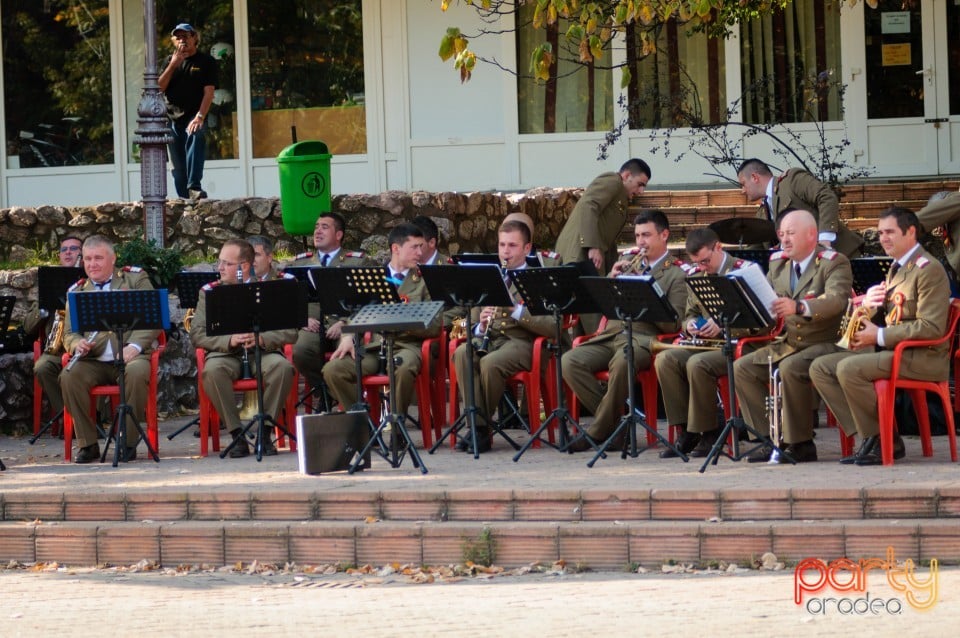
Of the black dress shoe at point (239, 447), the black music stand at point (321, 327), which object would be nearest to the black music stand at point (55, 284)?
the black music stand at point (321, 327)

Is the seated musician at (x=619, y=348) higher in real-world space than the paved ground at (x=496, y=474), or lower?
higher

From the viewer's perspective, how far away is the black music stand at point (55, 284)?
12.1m

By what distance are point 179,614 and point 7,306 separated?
532 cm

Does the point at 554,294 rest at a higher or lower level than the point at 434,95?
lower

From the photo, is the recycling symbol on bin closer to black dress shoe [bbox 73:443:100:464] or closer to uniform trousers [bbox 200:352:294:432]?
uniform trousers [bbox 200:352:294:432]

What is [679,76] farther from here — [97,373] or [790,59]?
[97,373]

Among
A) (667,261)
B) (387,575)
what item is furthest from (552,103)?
(387,575)

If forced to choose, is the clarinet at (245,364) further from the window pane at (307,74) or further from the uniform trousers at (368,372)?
the window pane at (307,74)

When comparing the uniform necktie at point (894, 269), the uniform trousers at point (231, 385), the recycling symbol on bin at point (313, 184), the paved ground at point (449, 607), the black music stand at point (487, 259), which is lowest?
the paved ground at point (449, 607)

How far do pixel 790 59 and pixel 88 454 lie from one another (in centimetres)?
1025

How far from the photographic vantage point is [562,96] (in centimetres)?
1897

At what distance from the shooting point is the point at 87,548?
920 cm

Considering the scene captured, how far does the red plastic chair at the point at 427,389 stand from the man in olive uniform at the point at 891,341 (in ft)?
9.22

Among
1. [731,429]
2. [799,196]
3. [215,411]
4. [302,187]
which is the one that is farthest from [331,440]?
[302,187]
